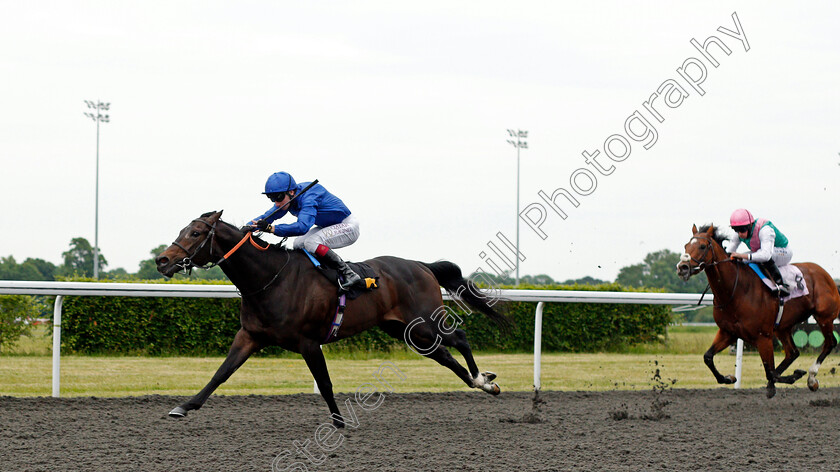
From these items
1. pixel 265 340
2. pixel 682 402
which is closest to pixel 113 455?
pixel 265 340

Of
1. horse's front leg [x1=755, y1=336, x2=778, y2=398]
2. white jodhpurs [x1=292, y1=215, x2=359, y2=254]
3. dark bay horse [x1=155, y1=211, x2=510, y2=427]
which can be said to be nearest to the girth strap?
dark bay horse [x1=155, y1=211, x2=510, y2=427]

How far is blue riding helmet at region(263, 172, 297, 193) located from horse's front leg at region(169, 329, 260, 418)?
37.5 inches

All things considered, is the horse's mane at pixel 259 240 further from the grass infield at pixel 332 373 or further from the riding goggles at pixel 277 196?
the grass infield at pixel 332 373

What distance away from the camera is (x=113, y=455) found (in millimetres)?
4309

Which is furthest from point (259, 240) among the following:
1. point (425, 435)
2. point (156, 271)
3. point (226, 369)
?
point (156, 271)

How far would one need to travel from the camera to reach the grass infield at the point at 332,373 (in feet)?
26.0

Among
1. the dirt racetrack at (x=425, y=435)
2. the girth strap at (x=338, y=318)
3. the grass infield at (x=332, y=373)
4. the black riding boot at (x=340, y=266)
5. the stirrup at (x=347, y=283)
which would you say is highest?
the black riding boot at (x=340, y=266)

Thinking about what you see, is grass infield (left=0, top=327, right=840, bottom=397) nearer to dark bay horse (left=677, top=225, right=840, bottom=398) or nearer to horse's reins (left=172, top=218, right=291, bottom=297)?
dark bay horse (left=677, top=225, right=840, bottom=398)

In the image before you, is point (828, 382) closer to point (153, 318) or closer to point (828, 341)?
point (828, 341)

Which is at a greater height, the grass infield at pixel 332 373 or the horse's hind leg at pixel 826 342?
the horse's hind leg at pixel 826 342

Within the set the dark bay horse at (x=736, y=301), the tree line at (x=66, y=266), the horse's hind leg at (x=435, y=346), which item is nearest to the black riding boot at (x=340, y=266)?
the horse's hind leg at (x=435, y=346)

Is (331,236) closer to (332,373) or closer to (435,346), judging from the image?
(435,346)

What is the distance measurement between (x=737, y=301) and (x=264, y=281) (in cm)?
419

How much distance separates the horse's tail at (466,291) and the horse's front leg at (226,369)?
5.79 ft
